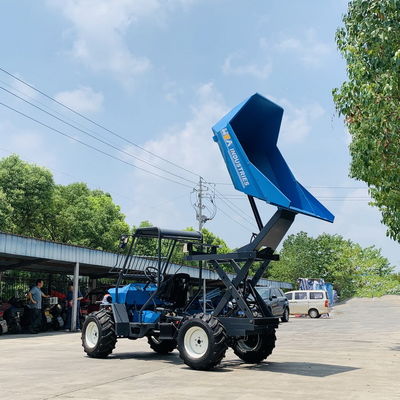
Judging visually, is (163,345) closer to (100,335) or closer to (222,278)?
(100,335)

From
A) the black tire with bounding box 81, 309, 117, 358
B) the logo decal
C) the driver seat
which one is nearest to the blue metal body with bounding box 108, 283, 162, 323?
the driver seat

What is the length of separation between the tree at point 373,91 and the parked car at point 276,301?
1454cm

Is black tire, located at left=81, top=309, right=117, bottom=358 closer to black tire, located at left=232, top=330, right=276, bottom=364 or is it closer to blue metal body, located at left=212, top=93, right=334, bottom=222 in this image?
black tire, located at left=232, top=330, right=276, bottom=364

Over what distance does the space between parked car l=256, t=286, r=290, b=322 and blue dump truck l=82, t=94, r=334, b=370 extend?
15.9 metres

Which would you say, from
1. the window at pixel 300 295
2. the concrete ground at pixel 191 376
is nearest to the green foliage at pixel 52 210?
the window at pixel 300 295

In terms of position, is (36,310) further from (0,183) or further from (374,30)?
(0,183)

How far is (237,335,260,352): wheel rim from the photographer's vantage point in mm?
10977

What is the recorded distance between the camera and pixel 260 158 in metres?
10.8

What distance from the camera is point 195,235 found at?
12258 millimetres

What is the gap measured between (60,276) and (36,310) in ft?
33.6

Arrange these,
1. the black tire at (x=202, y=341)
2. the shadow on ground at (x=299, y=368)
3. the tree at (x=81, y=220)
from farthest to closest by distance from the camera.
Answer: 1. the tree at (x=81, y=220)
2. the shadow on ground at (x=299, y=368)
3. the black tire at (x=202, y=341)

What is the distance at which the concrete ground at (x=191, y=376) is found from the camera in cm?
750

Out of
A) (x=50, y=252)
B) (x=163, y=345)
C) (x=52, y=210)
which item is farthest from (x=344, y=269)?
(x=163, y=345)

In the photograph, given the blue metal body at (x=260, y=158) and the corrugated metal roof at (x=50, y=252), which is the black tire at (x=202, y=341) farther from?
the corrugated metal roof at (x=50, y=252)
